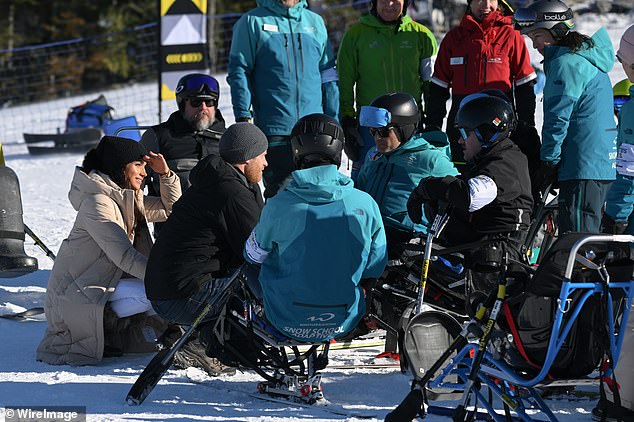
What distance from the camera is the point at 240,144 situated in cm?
499

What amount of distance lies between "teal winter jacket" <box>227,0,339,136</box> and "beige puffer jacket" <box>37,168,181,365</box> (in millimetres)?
1519

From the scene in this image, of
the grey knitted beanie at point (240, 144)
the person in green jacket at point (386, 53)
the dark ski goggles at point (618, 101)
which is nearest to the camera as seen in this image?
the grey knitted beanie at point (240, 144)

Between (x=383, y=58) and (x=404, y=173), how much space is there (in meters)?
1.63

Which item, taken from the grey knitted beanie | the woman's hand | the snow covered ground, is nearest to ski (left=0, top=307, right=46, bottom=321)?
the snow covered ground

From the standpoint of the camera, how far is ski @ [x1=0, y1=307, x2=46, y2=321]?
6.41 meters

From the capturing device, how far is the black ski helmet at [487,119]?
16.2 ft

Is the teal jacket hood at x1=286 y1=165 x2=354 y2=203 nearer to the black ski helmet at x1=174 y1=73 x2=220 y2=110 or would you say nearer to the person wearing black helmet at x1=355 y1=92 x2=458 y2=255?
the person wearing black helmet at x1=355 y1=92 x2=458 y2=255

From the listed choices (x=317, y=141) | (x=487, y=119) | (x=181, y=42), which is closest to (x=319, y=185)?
(x=317, y=141)

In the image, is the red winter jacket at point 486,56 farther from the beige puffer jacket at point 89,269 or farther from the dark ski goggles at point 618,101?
the beige puffer jacket at point 89,269

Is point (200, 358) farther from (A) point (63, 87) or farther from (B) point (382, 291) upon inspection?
(A) point (63, 87)

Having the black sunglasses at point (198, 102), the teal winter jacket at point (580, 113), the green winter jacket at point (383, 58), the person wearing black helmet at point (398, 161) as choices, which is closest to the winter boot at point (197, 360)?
the person wearing black helmet at point (398, 161)

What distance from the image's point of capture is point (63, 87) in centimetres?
2278

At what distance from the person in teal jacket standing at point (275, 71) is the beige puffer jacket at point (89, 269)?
150cm

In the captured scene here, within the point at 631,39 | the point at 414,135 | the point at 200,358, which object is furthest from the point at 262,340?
the point at 631,39
